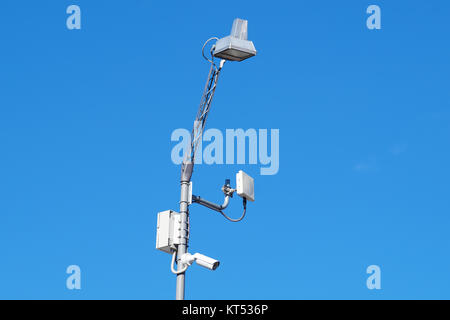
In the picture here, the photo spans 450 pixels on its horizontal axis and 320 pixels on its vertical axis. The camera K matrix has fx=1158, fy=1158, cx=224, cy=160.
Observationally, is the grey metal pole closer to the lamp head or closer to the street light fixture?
the street light fixture

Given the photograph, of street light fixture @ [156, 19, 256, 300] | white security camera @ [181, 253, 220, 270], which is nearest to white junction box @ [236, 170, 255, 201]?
street light fixture @ [156, 19, 256, 300]

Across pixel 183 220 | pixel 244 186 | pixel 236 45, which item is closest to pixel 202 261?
pixel 183 220

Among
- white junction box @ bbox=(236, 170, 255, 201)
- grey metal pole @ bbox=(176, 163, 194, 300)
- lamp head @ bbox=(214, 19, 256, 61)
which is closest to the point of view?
grey metal pole @ bbox=(176, 163, 194, 300)

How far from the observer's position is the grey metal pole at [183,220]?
21.5m

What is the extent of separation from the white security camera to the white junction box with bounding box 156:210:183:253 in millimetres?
498

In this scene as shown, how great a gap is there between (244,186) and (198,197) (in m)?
1.30

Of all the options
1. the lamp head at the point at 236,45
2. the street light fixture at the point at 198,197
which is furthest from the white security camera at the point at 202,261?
the lamp head at the point at 236,45

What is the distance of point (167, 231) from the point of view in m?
22.0

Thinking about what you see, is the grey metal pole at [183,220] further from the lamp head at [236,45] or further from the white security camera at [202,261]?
the lamp head at [236,45]

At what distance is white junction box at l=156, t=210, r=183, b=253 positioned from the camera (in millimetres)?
21906

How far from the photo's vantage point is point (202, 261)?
21281 millimetres

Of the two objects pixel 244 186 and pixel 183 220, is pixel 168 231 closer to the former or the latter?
pixel 183 220
